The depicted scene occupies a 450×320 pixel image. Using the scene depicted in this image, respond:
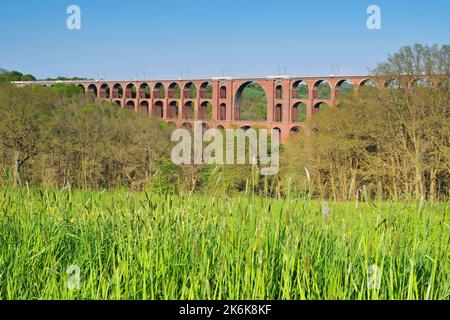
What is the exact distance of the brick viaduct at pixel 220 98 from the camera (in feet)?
155

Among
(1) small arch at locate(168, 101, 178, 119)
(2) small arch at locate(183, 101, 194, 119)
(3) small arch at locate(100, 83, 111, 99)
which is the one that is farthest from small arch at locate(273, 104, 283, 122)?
(3) small arch at locate(100, 83, 111, 99)

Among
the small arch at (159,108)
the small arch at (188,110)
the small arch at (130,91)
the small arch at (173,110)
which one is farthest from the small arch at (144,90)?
the small arch at (188,110)

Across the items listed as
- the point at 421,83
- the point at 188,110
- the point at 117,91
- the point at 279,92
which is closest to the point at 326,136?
the point at 421,83

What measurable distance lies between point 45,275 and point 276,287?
0.91 m

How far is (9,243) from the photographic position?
101 inches

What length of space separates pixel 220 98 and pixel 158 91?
1107cm

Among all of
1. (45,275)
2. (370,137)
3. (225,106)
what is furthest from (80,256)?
(225,106)

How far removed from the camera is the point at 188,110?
59438 mm

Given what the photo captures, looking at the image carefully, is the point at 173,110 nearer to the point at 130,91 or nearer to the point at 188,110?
the point at 188,110

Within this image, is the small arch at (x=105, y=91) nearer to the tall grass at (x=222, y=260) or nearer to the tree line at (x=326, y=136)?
the tree line at (x=326, y=136)

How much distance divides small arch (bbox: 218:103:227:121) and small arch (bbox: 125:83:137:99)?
46.0 ft

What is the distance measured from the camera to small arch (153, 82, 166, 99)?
62750 mm

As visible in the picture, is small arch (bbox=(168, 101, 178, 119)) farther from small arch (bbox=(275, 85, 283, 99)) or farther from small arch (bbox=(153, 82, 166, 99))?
small arch (bbox=(275, 85, 283, 99))
